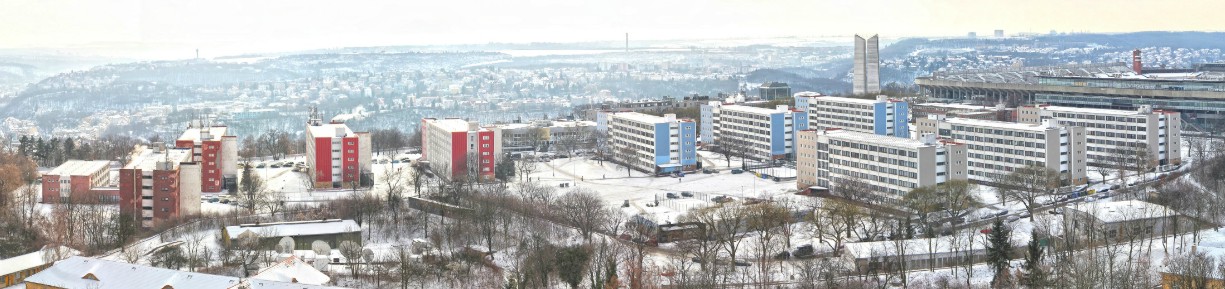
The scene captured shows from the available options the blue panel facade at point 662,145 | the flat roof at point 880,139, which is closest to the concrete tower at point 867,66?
the blue panel facade at point 662,145

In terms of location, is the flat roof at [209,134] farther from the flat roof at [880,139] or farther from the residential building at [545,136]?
the flat roof at [880,139]

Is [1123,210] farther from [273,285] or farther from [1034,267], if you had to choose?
[273,285]

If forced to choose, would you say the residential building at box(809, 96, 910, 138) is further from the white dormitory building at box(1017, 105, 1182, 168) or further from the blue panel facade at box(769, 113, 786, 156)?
the white dormitory building at box(1017, 105, 1182, 168)

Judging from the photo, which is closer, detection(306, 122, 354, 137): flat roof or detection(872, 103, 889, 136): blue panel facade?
detection(306, 122, 354, 137): flat roof

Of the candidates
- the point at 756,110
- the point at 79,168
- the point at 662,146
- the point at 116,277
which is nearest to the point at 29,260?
the point at 116,277

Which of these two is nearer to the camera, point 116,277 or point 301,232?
point 116,277

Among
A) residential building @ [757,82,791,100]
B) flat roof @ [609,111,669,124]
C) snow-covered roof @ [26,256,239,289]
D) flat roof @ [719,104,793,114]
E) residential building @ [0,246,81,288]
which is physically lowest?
residential building @ [0,246,81,288]

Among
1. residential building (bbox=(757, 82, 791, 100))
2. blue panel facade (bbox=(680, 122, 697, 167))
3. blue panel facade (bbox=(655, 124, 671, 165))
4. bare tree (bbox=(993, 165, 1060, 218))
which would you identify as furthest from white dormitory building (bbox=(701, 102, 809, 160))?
residential building (bbox=(757, 82, 791, 100))
